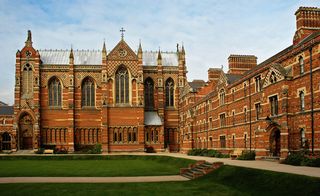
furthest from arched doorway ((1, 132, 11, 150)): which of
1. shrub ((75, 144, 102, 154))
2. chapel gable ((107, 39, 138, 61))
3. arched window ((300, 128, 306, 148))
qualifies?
arched window ((300, 128, 306, 148))

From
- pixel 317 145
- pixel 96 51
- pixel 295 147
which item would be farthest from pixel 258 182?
pixel 96 51

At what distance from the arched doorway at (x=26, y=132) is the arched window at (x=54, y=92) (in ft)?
17.7

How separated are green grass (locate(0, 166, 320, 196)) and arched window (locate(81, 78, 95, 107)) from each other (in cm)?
6077

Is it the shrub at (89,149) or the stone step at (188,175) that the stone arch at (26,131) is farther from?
the stone step at (188,175)

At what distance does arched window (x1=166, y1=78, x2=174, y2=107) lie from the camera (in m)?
88.6

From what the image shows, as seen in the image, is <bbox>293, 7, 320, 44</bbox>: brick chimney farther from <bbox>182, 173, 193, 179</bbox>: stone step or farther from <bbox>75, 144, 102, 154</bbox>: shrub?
<bbox>75, 144, 102, 154</bbox>: shrub

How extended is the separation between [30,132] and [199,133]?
115 feet

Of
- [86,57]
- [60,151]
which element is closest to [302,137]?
[60,151]

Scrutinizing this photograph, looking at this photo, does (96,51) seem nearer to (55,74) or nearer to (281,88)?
(55,74)

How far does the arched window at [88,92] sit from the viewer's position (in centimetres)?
8620

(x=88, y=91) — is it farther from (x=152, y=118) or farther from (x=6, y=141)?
(x=6, y=141)

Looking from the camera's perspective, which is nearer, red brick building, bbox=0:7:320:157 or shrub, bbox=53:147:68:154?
red brick building, bbox=0:7:320:157

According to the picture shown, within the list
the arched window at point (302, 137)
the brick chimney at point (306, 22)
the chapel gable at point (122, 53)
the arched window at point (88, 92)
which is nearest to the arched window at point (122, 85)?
the chapel gable at point (122, 53)

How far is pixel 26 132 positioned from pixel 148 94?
2528 centimetres
